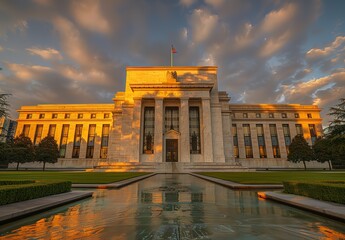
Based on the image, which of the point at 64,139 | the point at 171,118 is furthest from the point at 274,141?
the point at 64,139

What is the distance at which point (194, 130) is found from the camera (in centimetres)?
4725

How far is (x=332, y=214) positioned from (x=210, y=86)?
137ft

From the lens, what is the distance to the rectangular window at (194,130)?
1793 inches

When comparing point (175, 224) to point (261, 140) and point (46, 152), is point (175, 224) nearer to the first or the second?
point (46, 152)

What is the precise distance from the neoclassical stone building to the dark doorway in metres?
0.23

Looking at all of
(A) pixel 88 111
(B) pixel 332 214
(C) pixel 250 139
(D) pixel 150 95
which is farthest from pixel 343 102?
(A) pixel 88 111

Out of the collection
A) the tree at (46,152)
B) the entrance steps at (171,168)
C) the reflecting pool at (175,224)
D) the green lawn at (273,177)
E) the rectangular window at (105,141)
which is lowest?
the reflecting pool at (175,224)

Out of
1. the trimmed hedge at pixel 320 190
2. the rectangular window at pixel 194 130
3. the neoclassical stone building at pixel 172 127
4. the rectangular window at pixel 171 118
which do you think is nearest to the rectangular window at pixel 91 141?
the neoclassical stone building at pixel 172 127

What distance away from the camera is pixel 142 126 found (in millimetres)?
46406

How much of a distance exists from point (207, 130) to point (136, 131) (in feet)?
53.3

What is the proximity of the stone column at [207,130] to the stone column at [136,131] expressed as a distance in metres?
14.9

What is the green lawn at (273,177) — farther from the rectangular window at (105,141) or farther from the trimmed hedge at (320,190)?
the rectangular window at (105,141)

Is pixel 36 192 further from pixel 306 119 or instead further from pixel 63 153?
pixel 306 119

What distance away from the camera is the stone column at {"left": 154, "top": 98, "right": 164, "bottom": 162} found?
42.7 meters
